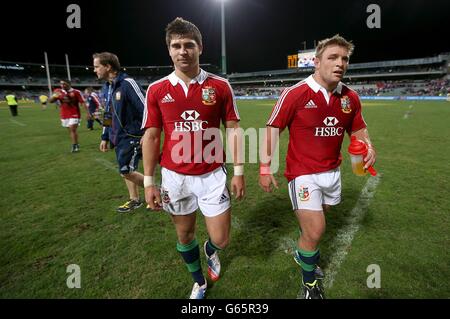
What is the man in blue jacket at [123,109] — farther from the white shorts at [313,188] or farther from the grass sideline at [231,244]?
the white shorts at [313,188]

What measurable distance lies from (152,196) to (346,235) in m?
2.64

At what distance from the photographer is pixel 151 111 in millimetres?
2221

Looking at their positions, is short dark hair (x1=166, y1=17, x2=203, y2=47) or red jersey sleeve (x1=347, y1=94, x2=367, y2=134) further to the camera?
red jersey sleeve (x1=347, y1=94, x2=367, y2=134)

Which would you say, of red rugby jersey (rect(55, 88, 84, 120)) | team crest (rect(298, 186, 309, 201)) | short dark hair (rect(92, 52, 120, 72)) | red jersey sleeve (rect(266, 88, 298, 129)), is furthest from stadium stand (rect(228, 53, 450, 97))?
team crest (rect(298, 186, 309, 201))

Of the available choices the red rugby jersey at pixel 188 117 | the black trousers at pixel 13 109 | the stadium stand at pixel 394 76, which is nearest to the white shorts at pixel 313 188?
the red rugby jersey at pixel 188 117

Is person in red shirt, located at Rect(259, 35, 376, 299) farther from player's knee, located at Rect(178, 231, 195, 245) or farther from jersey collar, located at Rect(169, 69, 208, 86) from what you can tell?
player's knee, located at Rect(178, 231, 195, 245)

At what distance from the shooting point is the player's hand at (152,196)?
2.26m

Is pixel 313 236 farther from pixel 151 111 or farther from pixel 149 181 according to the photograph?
pixel 151 111

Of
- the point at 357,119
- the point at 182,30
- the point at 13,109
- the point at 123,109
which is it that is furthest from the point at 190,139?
the point at 13,109

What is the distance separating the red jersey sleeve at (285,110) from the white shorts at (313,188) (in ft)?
1.74

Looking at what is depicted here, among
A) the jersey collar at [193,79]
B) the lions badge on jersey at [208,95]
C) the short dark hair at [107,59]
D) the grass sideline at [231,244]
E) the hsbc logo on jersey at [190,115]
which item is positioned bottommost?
the grass sideline at [231,244]

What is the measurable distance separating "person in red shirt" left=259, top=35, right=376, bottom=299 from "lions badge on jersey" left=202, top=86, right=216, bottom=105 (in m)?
0.59

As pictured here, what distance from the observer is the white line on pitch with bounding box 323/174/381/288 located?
9.18ft
